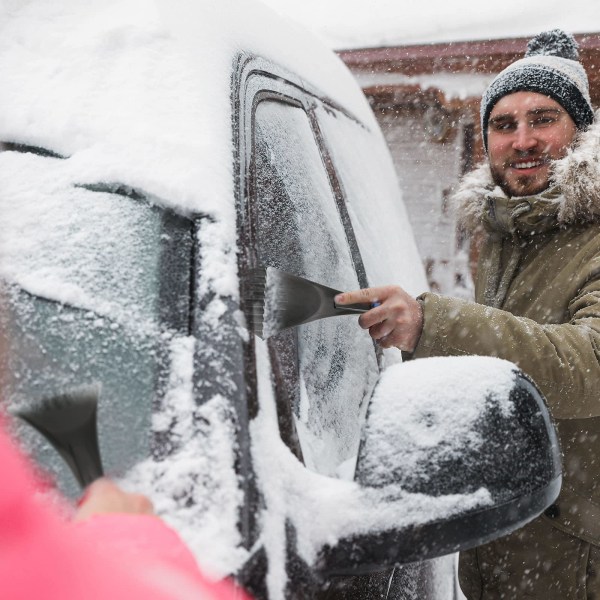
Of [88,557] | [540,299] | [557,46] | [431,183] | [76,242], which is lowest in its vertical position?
[431,183]

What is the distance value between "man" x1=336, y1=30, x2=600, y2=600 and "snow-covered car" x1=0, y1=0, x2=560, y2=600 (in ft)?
1.11

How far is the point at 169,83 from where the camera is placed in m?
1.17

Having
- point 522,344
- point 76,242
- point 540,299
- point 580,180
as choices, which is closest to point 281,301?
point 76,242

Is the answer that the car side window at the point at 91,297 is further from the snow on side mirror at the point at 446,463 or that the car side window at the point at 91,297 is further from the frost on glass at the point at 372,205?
the frost on glass at the point at 372,205

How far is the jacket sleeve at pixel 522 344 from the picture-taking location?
1.39 m

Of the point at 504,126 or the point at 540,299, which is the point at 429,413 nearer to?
the point at 540,299

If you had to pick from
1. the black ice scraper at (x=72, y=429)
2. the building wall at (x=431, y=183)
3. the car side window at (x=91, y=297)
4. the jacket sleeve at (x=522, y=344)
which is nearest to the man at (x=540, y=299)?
the jacket sleeve at (x=522, y=344)

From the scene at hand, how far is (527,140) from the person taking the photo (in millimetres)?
2037

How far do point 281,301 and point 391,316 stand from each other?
0.32 meters

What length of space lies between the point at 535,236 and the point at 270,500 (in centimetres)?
130

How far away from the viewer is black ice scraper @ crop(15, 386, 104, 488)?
32.2 inches

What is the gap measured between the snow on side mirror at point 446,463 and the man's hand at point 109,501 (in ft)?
0.82

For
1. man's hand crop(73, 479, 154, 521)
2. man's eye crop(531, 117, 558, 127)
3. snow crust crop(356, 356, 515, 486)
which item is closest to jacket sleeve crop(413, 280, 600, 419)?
snow crust crop(356, 356, 515, 486)

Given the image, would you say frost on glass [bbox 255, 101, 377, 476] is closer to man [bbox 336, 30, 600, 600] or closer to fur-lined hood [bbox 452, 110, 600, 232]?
man [bbox 336, 30, 600, 600]
